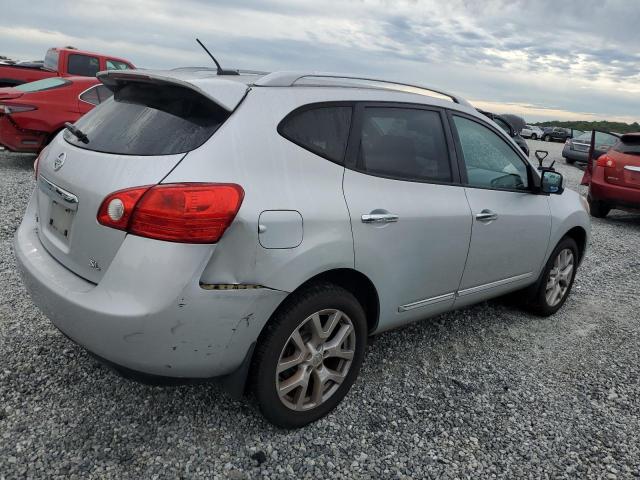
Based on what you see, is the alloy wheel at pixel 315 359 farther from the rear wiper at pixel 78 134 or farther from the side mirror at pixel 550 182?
the side mirror at pixel 550 182

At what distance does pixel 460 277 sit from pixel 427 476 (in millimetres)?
1289

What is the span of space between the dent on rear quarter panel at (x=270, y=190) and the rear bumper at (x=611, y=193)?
307 inches

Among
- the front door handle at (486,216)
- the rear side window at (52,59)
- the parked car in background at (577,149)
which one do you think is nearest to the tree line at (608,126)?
the parked car in background at (577,149)

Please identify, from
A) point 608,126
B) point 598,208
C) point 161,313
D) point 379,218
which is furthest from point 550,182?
point 608,126

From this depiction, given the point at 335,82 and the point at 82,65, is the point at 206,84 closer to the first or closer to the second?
the point at 335,82

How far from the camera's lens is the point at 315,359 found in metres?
2.60

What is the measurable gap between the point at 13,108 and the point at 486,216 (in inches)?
296

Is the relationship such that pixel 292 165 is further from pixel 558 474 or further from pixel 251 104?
pixel 558 474

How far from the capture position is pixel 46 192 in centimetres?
266

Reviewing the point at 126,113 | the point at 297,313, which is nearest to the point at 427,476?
the point at 297,313

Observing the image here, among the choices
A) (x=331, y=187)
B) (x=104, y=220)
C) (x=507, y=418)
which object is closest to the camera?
(x=104, y=220)

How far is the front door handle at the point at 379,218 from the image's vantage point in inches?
102

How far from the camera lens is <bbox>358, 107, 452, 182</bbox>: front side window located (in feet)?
9.16

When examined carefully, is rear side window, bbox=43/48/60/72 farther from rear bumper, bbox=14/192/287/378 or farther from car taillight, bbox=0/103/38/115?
rear bumper, bbox=14/192/287/378
